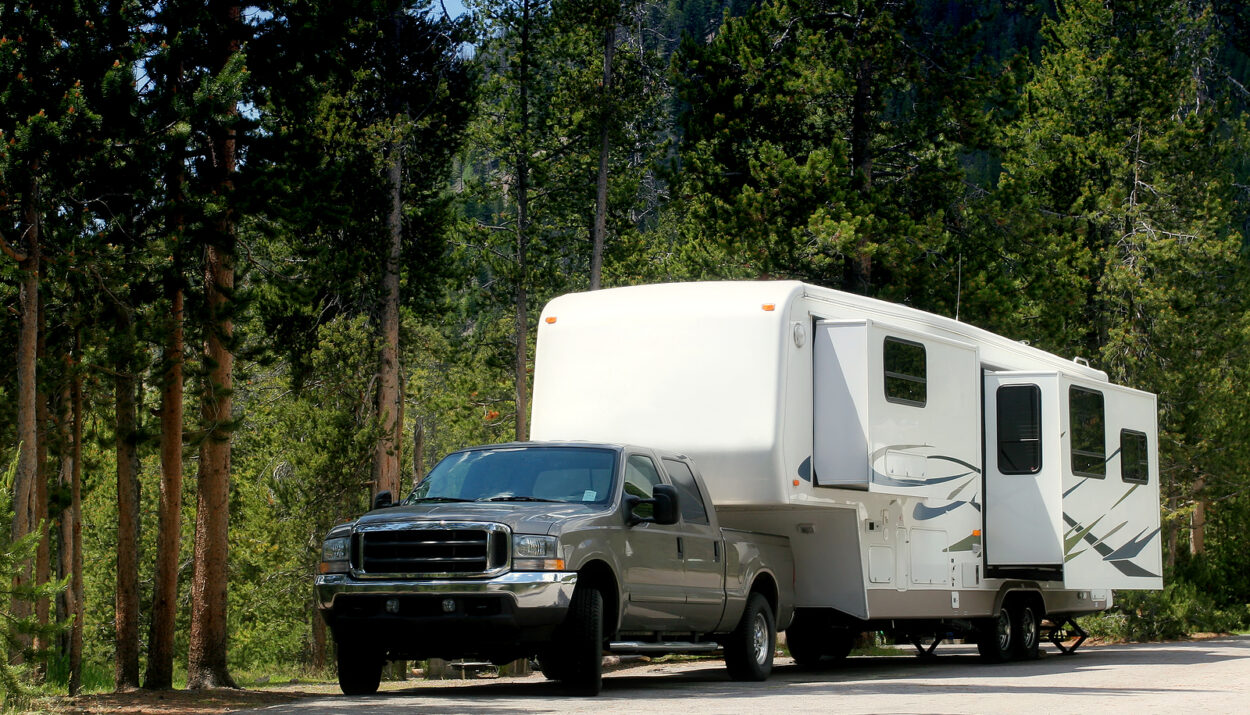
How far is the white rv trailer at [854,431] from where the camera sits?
13.7 meters

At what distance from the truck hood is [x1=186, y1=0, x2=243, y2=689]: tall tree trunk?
4.97 metres

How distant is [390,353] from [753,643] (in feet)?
51.6

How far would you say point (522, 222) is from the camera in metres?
35.9

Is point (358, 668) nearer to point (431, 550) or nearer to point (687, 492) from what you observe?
point (431, 550)

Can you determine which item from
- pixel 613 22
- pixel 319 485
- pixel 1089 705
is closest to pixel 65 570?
pixel 319 485

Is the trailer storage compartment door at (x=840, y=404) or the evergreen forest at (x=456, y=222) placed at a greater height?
the evergreen forest at (x=456, y=222)

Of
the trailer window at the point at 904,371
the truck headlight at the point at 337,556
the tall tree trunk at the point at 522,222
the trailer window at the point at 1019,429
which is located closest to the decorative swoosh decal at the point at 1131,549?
the trailer window at the point at 1019,429

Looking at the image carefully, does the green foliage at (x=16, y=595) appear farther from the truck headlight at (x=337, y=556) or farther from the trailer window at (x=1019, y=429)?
the trailer window at (x=1019, y=429)

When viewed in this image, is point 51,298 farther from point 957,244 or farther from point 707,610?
point 957,244

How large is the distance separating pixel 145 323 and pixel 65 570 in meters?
22.0

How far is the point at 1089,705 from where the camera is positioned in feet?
37.0

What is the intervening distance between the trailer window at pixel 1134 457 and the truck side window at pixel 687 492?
779 centimetres

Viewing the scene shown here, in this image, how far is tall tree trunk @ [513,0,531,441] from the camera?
34031mm

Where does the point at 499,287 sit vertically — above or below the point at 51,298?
above
